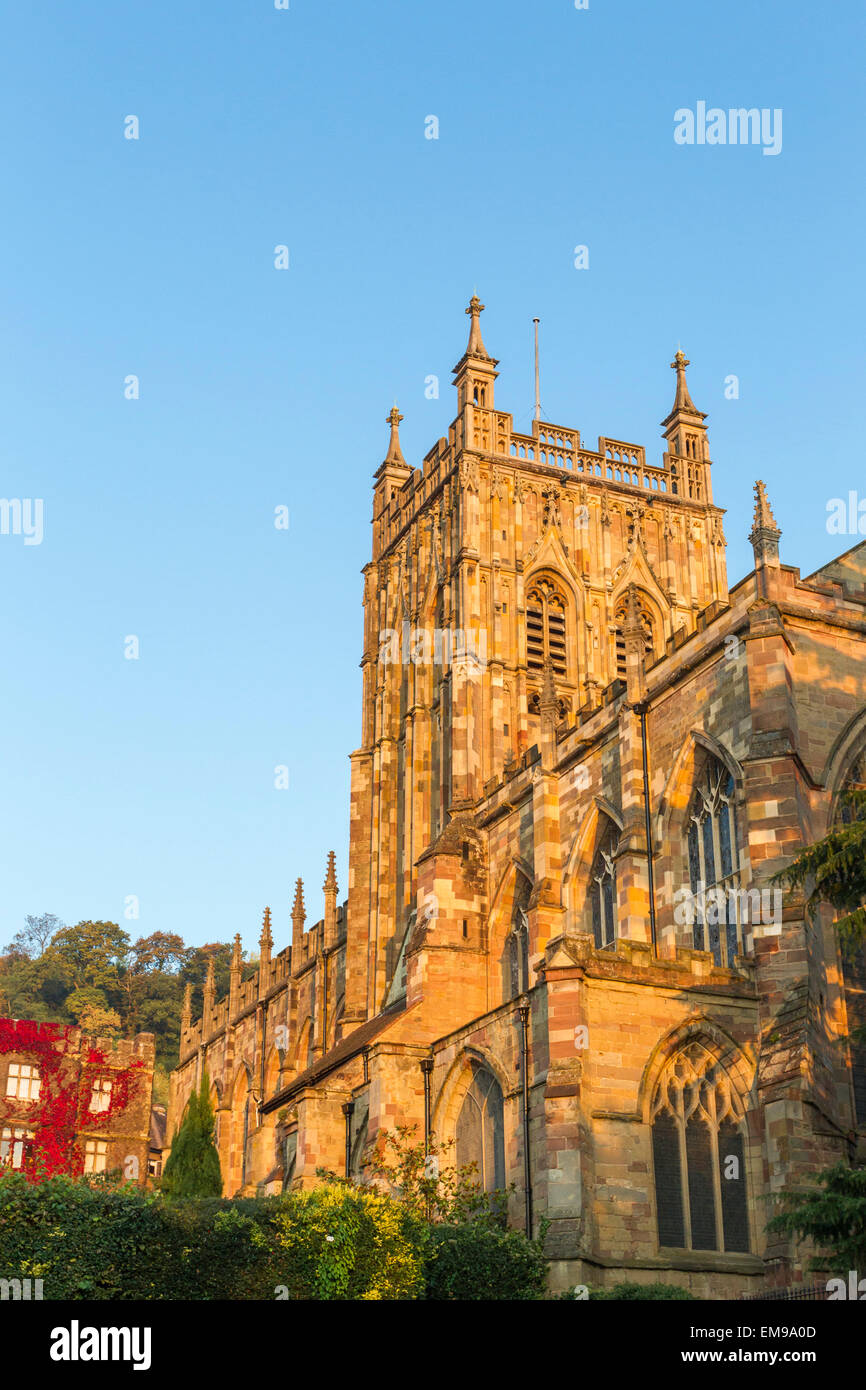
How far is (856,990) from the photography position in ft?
101

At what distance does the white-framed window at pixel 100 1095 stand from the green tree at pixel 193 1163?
24.1 m

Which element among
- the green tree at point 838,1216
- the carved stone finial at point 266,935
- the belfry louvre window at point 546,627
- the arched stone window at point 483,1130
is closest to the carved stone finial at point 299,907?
the carved stone finial at point 266,935

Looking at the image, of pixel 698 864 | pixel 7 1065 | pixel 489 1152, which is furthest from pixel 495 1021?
pixel 7 1065

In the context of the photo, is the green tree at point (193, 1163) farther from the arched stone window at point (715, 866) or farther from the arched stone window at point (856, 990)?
the arched stone window at point (856, 990)

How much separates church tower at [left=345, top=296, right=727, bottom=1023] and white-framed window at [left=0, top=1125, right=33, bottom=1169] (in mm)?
14702

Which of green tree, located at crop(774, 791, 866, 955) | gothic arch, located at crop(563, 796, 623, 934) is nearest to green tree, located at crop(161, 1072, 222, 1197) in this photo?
gothic arch, located at crop(563, 796, 623, 934)

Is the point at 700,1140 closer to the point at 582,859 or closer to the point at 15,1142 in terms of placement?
the point at 582,859

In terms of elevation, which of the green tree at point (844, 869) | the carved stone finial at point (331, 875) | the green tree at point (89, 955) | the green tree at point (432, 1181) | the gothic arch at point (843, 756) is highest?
the green tree at point (89, 955)

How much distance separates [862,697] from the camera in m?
32.9

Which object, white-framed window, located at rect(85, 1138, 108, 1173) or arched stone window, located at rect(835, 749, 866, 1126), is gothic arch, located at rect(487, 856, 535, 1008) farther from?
white-framed window, located at rect(85, 1138, 108, 1173)

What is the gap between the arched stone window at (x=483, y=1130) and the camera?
105 ft

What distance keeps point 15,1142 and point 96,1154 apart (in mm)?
3435
